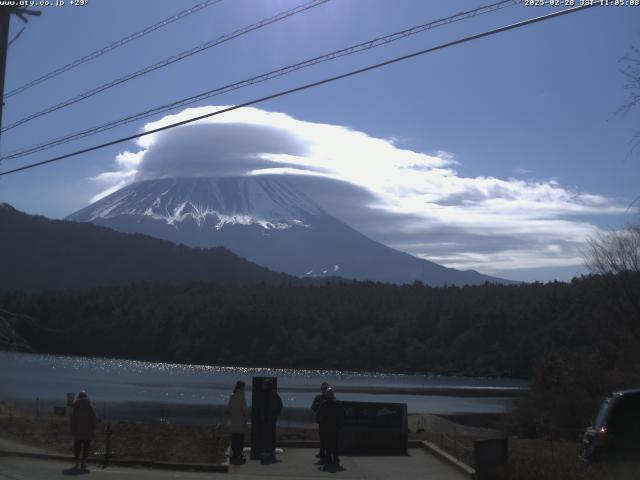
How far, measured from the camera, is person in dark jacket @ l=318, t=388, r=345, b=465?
56.7ft

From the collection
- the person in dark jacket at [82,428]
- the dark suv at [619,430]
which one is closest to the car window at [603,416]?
the dark suv at [619,430]

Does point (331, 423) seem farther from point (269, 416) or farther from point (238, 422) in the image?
point (238, 422)

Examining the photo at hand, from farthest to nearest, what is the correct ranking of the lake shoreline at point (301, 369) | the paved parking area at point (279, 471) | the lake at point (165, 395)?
the lake shoreline at point (301, 369) → the lake at point (165, 395) → the paved parking area at point (279, 471)

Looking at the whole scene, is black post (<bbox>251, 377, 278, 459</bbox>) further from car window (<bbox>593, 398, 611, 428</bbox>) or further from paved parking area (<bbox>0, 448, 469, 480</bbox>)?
car window (<bbox>593, 398, 611, 428</bbox>)

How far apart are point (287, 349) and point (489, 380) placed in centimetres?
→ 3859

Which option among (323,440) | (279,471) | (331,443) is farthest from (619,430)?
(279,471)

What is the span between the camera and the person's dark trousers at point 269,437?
17984mm

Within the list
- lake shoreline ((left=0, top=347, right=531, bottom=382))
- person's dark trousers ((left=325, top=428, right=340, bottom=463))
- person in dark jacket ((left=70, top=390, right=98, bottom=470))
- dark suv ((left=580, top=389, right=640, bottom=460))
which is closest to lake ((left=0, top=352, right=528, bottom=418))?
person in dark jacket ((left=70, top=390, right=98, bottom=470))

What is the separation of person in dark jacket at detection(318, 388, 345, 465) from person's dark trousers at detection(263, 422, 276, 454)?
1.16 metres

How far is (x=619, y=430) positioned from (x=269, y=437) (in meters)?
7.37

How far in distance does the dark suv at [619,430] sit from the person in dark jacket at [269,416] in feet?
21.4

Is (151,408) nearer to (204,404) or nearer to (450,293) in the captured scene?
(204,404)

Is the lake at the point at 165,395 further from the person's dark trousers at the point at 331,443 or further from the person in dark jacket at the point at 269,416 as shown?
the person's dark trousers at the point at 331,443

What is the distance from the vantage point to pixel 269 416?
58.3 ft
